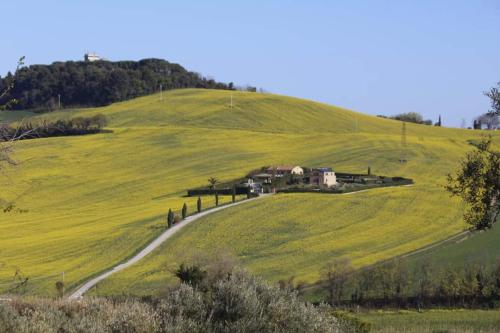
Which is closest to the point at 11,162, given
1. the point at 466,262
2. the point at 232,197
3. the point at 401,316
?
the point at 401,316

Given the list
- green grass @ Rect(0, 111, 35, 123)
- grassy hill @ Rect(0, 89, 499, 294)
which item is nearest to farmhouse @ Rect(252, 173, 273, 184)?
grassy hill @ Rect(0, 89, 499, 294)

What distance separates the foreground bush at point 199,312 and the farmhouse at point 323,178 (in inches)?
3055

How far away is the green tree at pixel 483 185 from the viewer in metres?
25.2

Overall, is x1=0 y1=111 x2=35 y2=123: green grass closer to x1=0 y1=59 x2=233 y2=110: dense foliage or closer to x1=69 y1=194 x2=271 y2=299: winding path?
x1=69 y1=194 x2=271 y2=299: winding path

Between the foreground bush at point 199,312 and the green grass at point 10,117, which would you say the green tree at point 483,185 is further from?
the foreground bush at point 199,312

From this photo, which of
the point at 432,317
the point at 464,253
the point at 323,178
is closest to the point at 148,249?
the point at 464,253

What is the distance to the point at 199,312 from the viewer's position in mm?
11891

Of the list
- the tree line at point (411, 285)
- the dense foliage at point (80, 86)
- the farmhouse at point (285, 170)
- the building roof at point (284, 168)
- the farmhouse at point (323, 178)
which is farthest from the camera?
the dense foliage at point (80, 86)

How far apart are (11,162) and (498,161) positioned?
1837 centimetres

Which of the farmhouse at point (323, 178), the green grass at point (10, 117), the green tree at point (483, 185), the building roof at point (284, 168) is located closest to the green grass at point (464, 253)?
the green tree at point (483, 185)

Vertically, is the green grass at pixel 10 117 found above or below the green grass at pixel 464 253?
above

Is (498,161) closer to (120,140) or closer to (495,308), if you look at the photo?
(495,308)

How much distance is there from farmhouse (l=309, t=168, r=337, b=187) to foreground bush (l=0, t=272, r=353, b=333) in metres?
77.6

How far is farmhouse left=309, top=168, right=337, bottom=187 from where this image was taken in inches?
3566
